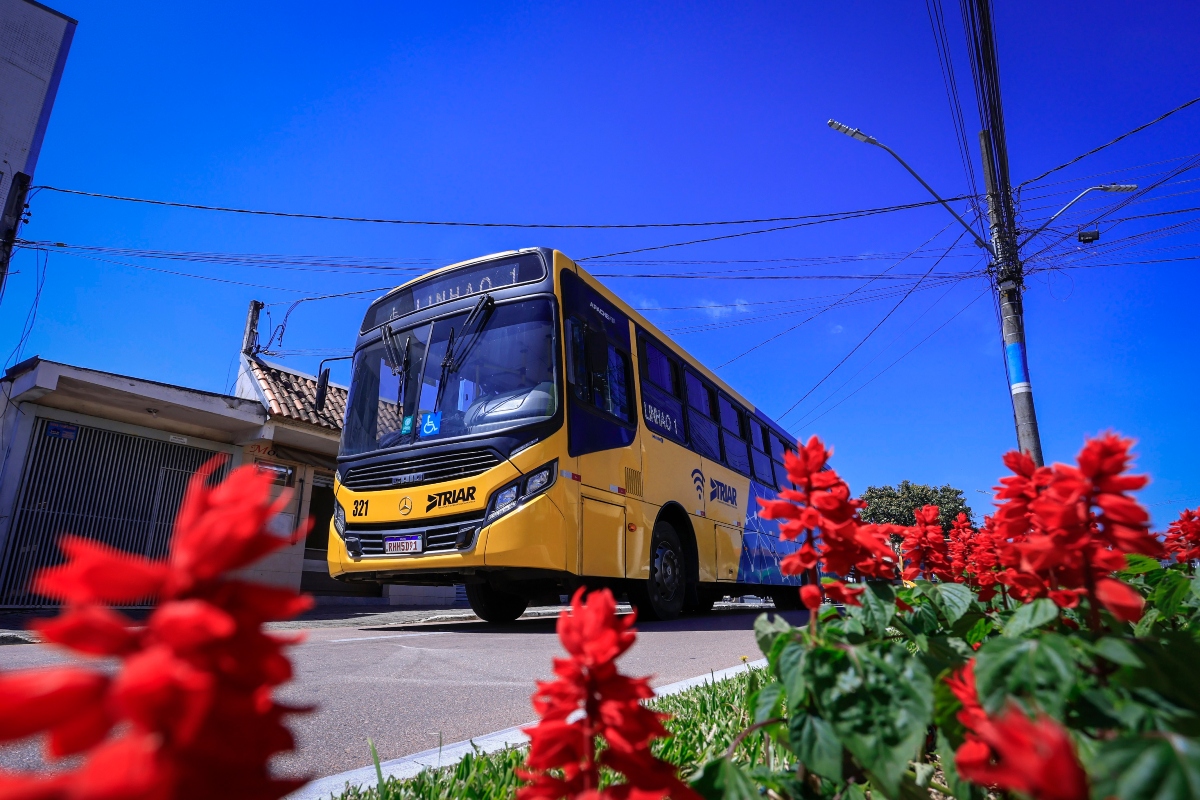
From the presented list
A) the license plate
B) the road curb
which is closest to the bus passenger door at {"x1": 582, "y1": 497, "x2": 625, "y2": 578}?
the license plate

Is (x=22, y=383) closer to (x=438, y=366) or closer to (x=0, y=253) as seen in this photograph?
(x=0, y=253)

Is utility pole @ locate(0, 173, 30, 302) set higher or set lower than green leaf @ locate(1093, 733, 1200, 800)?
higher

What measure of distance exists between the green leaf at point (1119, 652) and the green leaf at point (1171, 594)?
1.00 m

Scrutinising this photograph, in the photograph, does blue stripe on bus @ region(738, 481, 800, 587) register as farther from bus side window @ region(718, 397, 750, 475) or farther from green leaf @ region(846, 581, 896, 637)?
green leaf @ region(846, 581, 896, 637)

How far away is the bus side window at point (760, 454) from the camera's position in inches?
441

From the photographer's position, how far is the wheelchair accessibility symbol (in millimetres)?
6465

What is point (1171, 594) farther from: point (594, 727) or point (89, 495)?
point (89, 495)

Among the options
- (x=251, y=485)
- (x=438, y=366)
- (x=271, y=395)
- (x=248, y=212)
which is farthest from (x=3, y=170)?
(x=251, y=485)

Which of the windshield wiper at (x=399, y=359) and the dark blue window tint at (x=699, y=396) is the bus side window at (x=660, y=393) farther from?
the windshield wiper at (x=399, y=359)

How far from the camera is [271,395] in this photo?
12.7 meters

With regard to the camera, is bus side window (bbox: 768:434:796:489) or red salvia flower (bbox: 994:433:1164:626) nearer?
red salvia flower (bbox: 994:433:1164:626)

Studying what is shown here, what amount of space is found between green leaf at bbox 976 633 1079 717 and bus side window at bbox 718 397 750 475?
917 centimetres

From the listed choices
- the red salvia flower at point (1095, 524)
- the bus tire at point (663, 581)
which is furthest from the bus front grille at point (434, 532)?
the red salvia flower at point (1095, 524)

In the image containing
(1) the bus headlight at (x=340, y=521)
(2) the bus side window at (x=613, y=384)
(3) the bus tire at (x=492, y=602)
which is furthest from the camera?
(3) the bus tire at (x=492, y=602)
